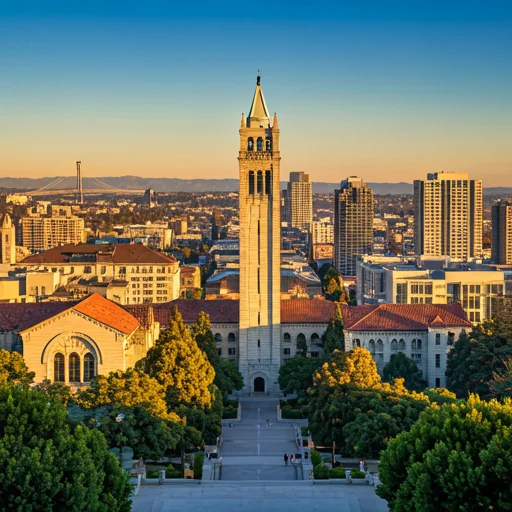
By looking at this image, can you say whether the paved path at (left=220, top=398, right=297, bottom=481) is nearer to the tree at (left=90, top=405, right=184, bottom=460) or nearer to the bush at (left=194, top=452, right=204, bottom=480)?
the bush at (left=194, top=452, right=204, bottom=480)

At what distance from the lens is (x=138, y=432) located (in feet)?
180

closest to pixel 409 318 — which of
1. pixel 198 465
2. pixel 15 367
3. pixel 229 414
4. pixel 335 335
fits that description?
pixel 335 335

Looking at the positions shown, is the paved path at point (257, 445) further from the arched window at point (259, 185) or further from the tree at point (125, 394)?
the arched window at point (259, 185)

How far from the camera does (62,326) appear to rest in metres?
68.2

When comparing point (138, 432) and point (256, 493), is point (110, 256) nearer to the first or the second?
point (138, 432)

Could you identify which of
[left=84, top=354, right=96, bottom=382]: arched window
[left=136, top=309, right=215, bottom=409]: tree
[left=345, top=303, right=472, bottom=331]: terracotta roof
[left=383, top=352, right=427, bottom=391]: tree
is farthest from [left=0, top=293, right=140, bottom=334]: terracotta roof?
[left=345, top=303, right=472, bottom=331]: terracotta roof

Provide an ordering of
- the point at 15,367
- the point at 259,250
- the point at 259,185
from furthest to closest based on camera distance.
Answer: the point at 259,250
the point at 259,185
the point at 15,367

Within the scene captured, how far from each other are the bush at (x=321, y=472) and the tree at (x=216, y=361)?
22972 millimetres

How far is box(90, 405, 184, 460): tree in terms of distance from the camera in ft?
178

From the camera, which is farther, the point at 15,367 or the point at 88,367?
the point at 88,367

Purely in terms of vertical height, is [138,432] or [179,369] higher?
[179,369]

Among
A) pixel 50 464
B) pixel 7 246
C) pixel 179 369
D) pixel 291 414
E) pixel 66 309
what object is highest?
pixel 7 246

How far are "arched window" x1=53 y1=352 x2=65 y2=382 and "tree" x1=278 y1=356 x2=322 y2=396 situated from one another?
1879 cm

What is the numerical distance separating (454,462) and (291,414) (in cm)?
4066
